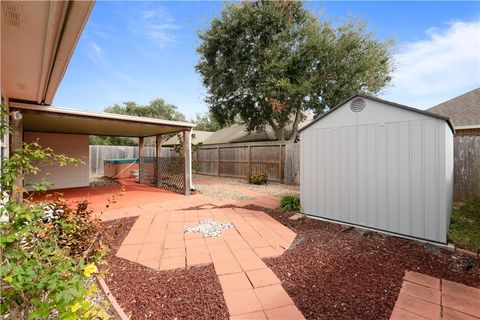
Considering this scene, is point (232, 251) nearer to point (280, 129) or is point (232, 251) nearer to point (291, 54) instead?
point (291, 54)

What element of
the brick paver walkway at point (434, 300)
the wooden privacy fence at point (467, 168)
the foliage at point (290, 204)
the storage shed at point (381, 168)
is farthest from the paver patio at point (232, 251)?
the wooden privacy fence at point (467, 168)

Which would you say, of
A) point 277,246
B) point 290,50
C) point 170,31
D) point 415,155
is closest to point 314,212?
point 277,246

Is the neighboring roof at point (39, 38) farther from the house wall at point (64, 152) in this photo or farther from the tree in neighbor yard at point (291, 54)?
the tree in neighbor yard at point (291, 54)

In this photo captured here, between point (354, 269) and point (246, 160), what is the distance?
9.41 metres

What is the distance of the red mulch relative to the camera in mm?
2236

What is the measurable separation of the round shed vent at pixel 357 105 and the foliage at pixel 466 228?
8.13 feet

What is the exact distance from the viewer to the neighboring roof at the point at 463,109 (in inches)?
354

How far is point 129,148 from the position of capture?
631 inches

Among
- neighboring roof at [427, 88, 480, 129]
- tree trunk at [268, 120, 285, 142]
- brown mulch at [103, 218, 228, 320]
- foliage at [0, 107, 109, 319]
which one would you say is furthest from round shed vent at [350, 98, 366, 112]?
tree trunk at [268, 120, 285, 142]

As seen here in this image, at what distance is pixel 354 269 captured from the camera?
2895mm

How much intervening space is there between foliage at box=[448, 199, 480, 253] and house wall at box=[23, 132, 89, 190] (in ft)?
36.3

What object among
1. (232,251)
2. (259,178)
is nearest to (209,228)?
(232,251)

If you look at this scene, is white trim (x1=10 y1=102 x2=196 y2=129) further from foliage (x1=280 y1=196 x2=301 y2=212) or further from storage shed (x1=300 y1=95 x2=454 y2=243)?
storage shed (x1=300 y1=95 x2=454 y2=243)

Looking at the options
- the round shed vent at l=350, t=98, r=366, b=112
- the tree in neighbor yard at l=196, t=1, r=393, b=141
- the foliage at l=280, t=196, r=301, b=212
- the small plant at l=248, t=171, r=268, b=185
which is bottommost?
the foliage at l=280, t=196, r=301, b=212
